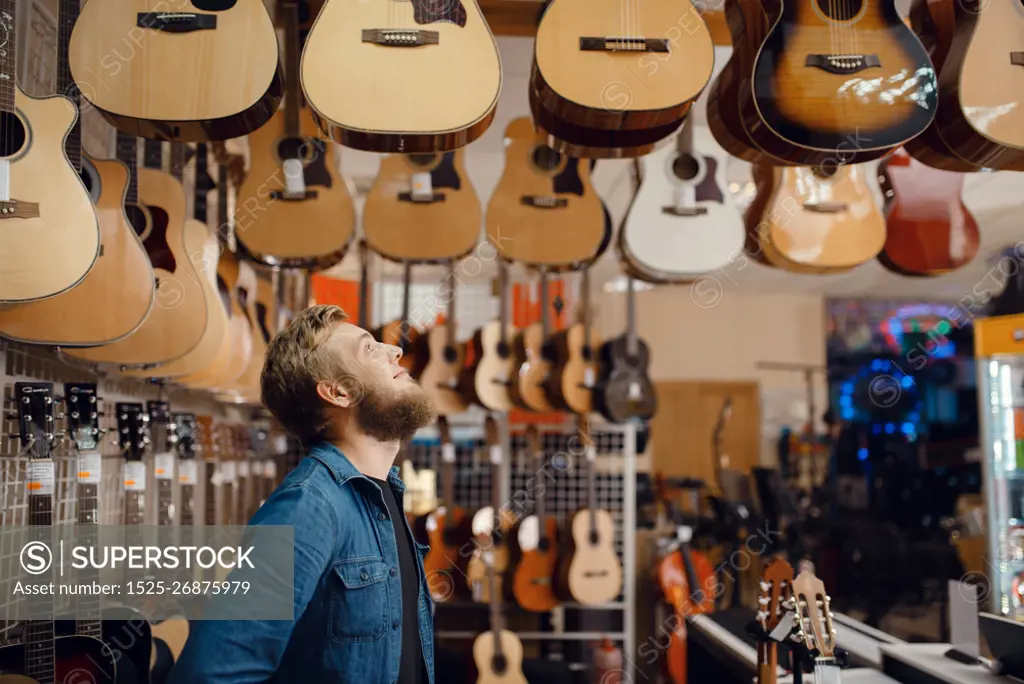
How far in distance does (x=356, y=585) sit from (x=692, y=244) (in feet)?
6.02

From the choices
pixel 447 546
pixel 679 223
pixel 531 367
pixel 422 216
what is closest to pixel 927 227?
pixel 679 223

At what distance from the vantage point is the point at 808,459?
9.63 m

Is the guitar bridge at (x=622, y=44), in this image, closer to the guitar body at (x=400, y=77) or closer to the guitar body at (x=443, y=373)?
the guitar body at (x=400, y=77)

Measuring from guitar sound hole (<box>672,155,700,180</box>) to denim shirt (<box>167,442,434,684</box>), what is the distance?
78.1 inches

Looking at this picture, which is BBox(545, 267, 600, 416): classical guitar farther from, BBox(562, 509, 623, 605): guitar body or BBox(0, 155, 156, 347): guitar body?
BBox(0, 155, 156, 347): guitar body

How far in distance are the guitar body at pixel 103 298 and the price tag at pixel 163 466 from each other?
3.26ft

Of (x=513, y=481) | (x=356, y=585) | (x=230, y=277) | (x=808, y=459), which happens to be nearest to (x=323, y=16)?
(x=356, y=585)

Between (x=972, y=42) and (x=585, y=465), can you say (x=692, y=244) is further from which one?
(x=585, y=465)

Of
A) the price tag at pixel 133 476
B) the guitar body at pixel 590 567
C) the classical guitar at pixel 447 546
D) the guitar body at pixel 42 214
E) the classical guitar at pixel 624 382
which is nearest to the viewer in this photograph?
the guitar body at pixel 42 214

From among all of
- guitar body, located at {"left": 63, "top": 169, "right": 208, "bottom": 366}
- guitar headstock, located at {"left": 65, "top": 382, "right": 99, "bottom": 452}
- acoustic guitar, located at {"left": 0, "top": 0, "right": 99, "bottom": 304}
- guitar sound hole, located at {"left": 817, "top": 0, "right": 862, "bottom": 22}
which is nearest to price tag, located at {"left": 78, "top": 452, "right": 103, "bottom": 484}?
guitar headstock, located at {"left": 65, "top": 382, "right": 99, "bottom": 452}

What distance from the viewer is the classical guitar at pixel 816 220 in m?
2.80

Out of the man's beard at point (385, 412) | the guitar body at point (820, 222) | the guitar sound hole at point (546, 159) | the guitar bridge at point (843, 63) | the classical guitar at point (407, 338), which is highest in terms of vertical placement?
the guitar sound hole at point (546, 159)

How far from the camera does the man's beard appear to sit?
154cm

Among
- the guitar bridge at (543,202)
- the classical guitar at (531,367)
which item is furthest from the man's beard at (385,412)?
the classical guitar at (531,367)
